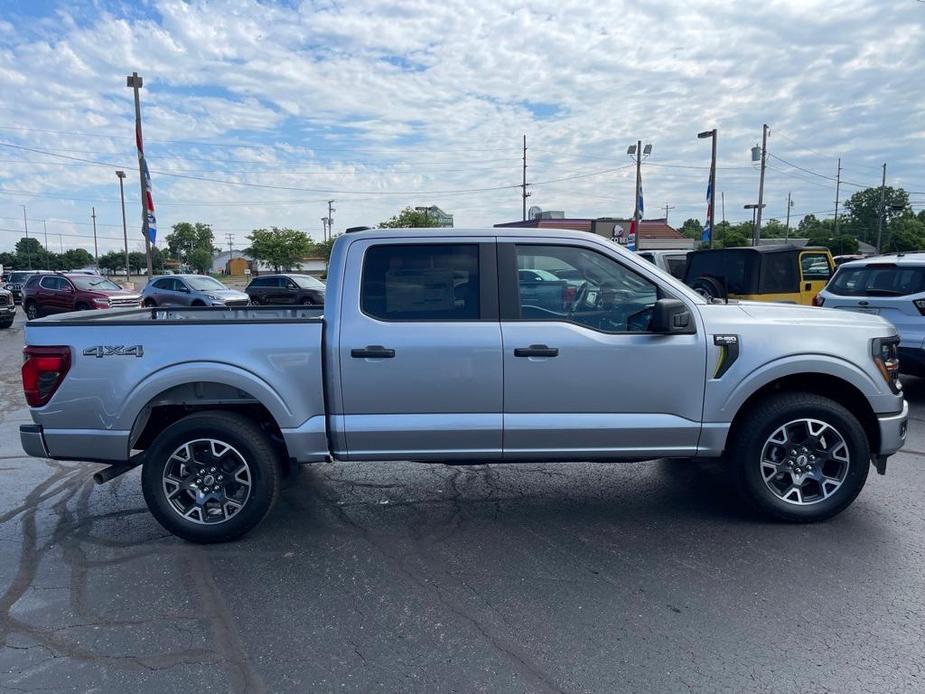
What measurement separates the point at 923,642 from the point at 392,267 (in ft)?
11.3

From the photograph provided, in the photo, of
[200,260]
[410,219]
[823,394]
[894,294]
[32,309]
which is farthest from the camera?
[200,260]

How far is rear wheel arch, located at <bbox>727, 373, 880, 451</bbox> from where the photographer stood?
4238mm

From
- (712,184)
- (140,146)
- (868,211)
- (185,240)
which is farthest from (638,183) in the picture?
(185,240)

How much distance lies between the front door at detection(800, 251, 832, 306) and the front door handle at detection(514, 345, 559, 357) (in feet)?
30.5

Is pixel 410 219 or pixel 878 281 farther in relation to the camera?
pixel 410 219

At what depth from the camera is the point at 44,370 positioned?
3939 mm

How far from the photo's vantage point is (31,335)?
3.96 meters

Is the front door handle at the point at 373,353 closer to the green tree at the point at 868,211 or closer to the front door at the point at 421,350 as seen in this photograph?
the front door at the point at 421,350

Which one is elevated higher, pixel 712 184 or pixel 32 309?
pixel 712 184

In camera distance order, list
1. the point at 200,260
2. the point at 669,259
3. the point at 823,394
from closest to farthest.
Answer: the point at 823,394 < the point at 669,259 < the point at 200,260

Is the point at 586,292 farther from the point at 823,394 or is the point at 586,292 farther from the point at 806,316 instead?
the point at 823,394

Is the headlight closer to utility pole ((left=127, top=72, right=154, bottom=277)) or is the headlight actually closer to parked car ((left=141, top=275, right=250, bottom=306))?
parked car ((left=141, top=275, right=250, bottom=306))

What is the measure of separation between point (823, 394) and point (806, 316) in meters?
0.58

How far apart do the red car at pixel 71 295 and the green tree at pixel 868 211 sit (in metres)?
98.9
